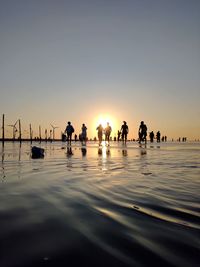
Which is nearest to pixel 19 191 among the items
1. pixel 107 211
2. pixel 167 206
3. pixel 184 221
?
pixel 107 211

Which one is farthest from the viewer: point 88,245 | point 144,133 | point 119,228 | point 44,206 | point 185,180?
point 144,133

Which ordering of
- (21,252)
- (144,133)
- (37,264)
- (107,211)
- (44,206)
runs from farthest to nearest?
(144,133) → (44,206) → (107,211) → (21,252) → (37,264)

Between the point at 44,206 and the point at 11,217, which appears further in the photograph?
the point at 44,206

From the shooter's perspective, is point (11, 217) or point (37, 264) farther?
point (11, 217)

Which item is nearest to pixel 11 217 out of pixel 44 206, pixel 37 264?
pixel 44 206

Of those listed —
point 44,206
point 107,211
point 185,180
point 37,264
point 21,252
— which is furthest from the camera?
point 185,180

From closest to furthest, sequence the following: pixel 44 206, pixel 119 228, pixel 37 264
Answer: pixel 37 264
pixel 119 228
pixel 44 206

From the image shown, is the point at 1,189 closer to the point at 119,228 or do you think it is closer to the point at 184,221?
the point at 119,228

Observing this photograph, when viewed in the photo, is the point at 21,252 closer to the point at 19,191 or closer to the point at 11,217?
the point at 11,217

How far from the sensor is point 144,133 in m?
32.8

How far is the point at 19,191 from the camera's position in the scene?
3.93m

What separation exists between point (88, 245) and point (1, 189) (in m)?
2.48

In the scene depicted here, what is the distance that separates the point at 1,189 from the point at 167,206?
2.31 meters

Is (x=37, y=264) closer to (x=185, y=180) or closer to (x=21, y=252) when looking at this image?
(x=21, y=252)
